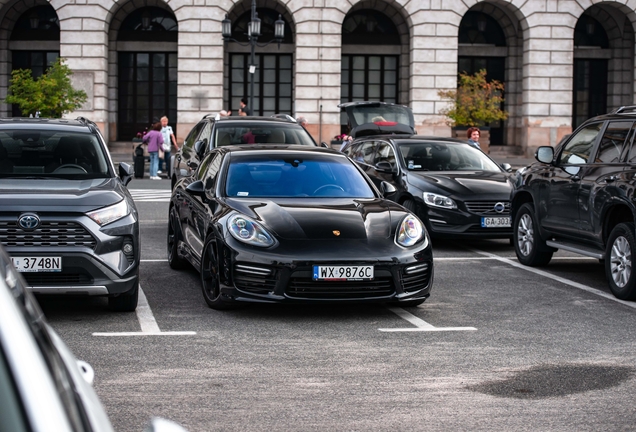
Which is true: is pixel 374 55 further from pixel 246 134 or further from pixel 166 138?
pixel 246 134

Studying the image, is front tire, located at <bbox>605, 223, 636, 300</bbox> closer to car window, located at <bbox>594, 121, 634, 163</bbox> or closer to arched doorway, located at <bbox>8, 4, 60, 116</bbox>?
car window, located at <bbox>594, 121, 634, 163</bbox>

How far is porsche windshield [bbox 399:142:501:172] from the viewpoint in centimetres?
1499

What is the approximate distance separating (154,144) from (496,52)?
19.2 metres

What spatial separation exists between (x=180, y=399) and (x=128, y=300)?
117 inches

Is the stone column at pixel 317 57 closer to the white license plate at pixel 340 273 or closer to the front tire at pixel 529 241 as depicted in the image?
the front tire at pixel 529 241

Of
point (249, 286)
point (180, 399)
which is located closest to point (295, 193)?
point (249, 286)

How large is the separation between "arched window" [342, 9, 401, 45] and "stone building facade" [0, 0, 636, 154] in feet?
0.14

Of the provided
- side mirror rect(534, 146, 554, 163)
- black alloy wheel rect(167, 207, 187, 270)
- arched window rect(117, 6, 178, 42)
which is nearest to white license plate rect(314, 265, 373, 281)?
black alloy wheel rect(167, 207, 187, 270)

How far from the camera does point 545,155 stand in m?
11.0

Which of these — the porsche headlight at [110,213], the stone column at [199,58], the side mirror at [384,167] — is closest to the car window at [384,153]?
the side mirror at [384,167]

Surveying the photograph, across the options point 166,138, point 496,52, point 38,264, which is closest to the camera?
point 38,264

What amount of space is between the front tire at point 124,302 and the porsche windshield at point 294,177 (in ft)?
4.70

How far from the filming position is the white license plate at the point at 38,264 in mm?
7770

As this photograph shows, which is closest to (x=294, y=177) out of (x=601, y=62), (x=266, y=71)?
(x=266, y=71)
